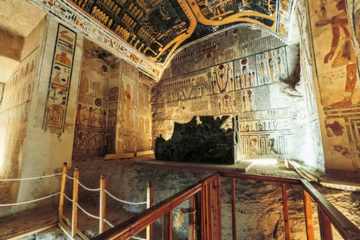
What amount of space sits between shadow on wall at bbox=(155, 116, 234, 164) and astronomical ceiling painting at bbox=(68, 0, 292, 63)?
13.1 ft

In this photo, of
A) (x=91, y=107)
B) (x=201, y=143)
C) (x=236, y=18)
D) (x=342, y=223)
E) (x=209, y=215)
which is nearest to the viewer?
(x=342, y=223)

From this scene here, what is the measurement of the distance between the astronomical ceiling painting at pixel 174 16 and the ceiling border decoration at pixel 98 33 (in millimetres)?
215

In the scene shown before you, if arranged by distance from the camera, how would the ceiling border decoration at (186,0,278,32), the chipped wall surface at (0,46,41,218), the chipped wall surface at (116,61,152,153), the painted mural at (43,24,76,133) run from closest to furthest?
1. the chipped wall surface at (0,46,41,218)
2. the painted mural at (43,24,76,133)
3. the ceiling border decoration at (186,0,278,32)
4. the chipped wall surface at (116,61,152,153)

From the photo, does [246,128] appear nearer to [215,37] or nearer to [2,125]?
[215,37]

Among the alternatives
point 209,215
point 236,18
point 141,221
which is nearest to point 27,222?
point 209,215

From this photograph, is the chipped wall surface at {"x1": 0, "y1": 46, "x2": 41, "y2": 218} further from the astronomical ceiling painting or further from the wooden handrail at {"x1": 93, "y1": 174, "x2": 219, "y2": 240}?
the wooden handrail at {"x1": 93, "y1": 174, "x2": 219, "y2": 240}

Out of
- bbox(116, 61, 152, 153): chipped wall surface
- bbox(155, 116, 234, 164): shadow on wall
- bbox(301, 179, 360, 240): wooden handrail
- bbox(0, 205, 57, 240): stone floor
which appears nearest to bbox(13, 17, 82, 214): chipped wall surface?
bbox(0, 205, 57, 240): stone floor

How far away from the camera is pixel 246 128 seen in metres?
5.96

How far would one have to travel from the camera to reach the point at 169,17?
6387 mm

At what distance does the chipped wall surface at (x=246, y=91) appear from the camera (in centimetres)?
521

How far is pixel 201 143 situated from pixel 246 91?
3.22 metres

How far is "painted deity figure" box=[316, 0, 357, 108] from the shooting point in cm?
247

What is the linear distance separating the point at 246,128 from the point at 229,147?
2.49 metres

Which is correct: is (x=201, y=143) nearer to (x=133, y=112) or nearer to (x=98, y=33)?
(x=133, y=112)
